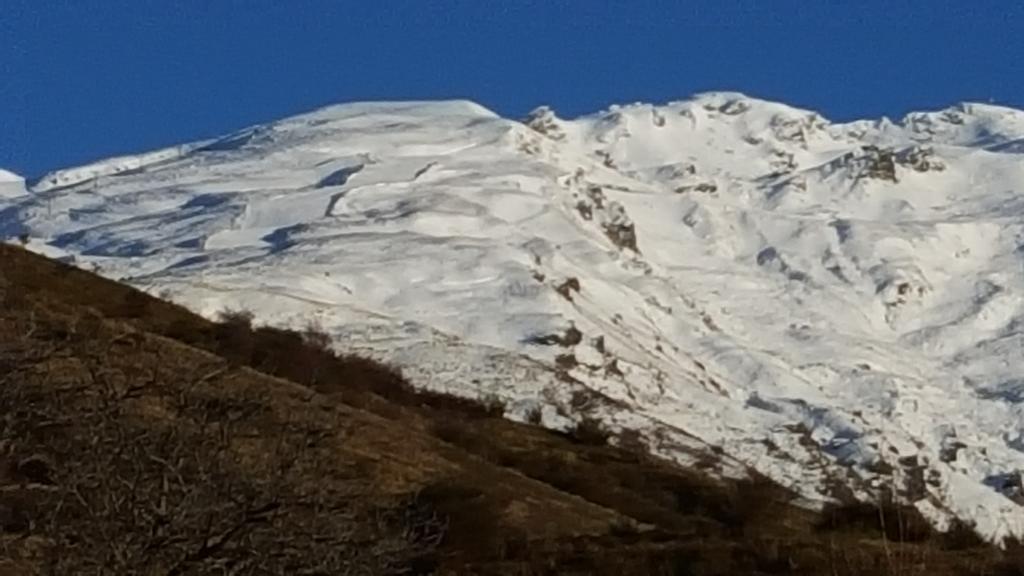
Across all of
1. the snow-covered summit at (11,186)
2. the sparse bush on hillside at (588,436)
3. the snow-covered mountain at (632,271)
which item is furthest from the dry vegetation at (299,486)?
the snow-covered summit at (11,186)

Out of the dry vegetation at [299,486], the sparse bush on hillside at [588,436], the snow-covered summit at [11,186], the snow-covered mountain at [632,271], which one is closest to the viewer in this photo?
the dry vegetation at [299,486]

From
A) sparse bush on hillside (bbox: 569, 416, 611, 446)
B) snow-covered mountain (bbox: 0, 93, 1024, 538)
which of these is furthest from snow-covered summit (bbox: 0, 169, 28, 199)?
sparse bush on hillside (bbox: 569, 416, 611, 446)

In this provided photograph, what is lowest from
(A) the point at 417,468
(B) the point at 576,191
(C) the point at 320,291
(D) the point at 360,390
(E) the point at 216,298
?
(A) the point at 417,468

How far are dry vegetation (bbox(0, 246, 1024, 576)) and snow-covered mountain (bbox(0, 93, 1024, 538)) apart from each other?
54.2ft

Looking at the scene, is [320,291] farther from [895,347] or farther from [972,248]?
[972,248]

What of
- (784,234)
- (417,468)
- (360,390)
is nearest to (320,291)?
(360,390)

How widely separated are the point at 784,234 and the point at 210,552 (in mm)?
145141

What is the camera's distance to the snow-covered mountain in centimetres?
7075

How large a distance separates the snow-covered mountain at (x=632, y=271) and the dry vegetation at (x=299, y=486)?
54.2 ft

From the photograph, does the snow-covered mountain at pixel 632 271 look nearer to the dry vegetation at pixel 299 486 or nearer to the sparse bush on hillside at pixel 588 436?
the sparse bush on hillside at pixel 588 436

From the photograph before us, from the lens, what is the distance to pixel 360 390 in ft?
119

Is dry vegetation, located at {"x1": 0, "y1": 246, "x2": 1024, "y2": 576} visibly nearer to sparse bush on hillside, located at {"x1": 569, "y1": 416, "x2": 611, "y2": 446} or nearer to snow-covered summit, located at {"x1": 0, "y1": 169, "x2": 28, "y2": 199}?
sparse bush on hillside, located at {"x1": 569, "y1": 416, "x2": 611, "y2": 446}

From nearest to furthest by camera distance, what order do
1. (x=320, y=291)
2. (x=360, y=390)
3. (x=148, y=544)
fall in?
(x=148, y=544) < (x=360, y=390) < (x=320, y=291)

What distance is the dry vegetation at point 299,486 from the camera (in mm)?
11977
